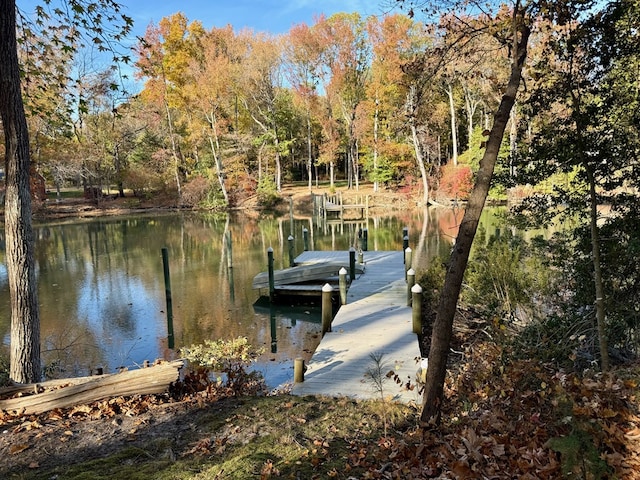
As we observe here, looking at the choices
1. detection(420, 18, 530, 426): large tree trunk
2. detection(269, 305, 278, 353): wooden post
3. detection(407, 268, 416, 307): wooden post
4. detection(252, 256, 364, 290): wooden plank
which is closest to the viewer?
detection(420, 18, 530, 426): large tree trunk

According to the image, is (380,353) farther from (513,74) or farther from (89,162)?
(89,162)

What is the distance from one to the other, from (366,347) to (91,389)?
14.1ft

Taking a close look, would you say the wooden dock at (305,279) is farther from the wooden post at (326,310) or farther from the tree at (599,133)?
the tree at (599,133)

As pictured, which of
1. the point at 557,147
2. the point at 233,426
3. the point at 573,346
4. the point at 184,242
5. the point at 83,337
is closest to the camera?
the point at 233,426

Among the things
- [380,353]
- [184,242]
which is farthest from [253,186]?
[380,353]

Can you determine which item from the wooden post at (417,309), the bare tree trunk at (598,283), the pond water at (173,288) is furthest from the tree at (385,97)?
the bare tree trunk at (598,283)

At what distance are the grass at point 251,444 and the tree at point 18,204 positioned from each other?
5.88 ft

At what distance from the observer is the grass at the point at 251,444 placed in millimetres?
3281

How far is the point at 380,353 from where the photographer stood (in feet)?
23.8

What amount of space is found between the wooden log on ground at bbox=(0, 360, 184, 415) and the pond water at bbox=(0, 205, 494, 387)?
2868mm

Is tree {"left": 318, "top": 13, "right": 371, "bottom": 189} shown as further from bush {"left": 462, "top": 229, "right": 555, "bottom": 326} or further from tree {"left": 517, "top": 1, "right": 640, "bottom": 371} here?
tree {"left": 517, "top": 1, "right": 640, "bottom": 371}

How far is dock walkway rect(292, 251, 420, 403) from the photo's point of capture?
→ 6.10 metres

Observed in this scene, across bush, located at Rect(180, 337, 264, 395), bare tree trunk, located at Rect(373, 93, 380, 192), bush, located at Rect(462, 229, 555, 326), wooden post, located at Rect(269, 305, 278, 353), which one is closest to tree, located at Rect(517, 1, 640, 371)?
bush, located at Rect(462, 229, 555, 326)

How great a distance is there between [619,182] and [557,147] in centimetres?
85
